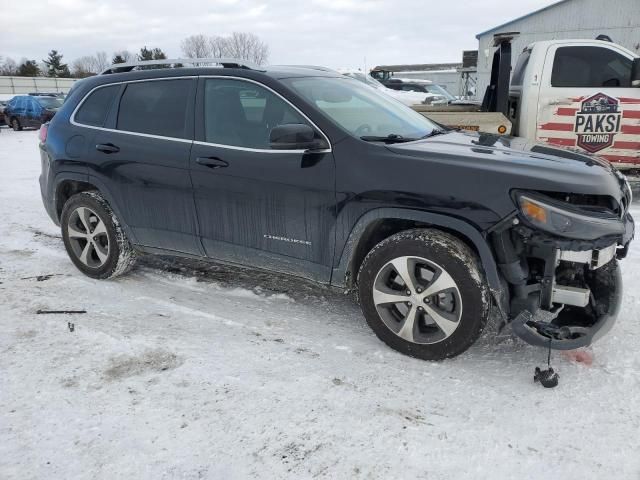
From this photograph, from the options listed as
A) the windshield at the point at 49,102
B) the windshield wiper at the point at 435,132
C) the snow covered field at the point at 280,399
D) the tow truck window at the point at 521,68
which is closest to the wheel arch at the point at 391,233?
the snow covered field at the point at 280,399

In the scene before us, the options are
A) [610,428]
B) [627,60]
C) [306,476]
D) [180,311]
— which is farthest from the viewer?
[627,60]

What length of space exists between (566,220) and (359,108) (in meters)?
1.72

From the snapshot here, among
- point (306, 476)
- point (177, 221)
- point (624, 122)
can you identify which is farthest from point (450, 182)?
point (624, 122)

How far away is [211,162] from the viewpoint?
11.6ft

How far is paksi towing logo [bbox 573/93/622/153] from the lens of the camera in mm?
6977

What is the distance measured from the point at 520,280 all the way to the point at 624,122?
5.42 meters

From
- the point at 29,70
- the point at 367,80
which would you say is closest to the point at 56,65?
the point at 29,70

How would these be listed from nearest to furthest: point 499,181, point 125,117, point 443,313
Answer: point 499,181
point 443,313
point 125,117

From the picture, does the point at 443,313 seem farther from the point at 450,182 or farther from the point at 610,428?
the point at 610,428

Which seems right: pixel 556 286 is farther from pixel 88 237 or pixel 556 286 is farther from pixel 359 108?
pixel 88 237

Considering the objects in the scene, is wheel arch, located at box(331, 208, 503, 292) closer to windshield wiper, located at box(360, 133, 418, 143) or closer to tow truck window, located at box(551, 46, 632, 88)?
windshield wiper, located at box(360, 133, 418, 143)

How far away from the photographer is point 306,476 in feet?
7.16

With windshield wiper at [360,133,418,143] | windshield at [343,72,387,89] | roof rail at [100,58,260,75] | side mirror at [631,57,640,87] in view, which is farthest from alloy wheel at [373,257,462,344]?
side mirror at [631,57,640,87]

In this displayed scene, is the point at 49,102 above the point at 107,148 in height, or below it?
above
